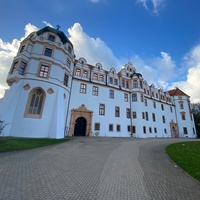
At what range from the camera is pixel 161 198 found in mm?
3381

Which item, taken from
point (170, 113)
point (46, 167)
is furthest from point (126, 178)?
point (170, 113)

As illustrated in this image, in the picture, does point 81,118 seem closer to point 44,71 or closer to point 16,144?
point 44,71

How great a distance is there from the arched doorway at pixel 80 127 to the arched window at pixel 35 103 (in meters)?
7.72

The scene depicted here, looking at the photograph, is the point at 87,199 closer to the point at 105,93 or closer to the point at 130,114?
the point at 105,93

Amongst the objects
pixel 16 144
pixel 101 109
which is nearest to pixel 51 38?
pixel 101 109

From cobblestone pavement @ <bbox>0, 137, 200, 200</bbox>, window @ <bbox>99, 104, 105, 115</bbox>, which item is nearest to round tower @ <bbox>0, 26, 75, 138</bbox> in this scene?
window @ <bbox>99, 104, 105, 115</bbox>

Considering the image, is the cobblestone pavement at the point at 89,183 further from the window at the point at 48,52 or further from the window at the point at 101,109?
the window at the point at 101,109

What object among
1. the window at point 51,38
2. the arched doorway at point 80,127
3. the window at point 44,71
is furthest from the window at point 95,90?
the window at point 51,38

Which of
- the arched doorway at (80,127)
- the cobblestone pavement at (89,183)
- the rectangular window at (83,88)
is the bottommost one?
the cobblestone pavement at (89,183)

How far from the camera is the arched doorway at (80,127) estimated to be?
71.4 feet

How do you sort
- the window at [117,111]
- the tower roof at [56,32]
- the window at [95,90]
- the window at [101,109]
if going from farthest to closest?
the window at [117,111] → the window at [95,90] → the window at [101,109] → the tower roof at [56,32]

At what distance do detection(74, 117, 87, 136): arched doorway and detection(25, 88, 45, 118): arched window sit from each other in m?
7.72

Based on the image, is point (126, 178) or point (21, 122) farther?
point (21, 122)

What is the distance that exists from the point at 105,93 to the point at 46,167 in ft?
69.1
